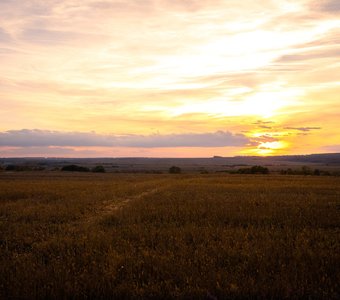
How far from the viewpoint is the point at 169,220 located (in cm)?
1402

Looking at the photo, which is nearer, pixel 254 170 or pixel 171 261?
pixel 171 261

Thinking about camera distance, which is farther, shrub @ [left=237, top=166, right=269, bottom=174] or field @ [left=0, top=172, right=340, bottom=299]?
shrub @ [left=237, top=166, right=269, bottom=174]

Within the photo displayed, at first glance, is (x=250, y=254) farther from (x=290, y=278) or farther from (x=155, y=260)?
(x=155, y=260)

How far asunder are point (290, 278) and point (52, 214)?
1219cm

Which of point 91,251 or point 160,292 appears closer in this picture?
point 160,292

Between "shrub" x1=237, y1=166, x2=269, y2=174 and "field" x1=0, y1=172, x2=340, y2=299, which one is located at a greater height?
"field" x1=0, y1=172, x2=340, y2=299

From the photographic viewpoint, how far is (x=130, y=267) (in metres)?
7.68

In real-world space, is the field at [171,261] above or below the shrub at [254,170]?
above

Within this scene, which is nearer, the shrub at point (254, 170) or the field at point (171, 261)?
the field at point (171, 261)

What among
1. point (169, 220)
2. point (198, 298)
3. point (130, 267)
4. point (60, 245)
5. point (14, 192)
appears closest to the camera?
point (198, 298)

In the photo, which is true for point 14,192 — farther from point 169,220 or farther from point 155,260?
point 155,260

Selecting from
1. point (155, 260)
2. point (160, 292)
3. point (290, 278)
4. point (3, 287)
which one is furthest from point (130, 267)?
point (290, 278)

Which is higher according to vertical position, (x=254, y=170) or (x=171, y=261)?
(x=171, y=261)

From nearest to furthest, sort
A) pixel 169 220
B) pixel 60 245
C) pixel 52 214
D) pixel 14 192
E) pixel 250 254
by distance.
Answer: pixel 250 254 → pixel 60 245 → pixel 169 220 → pixel 52 214 → pixel 14 192
